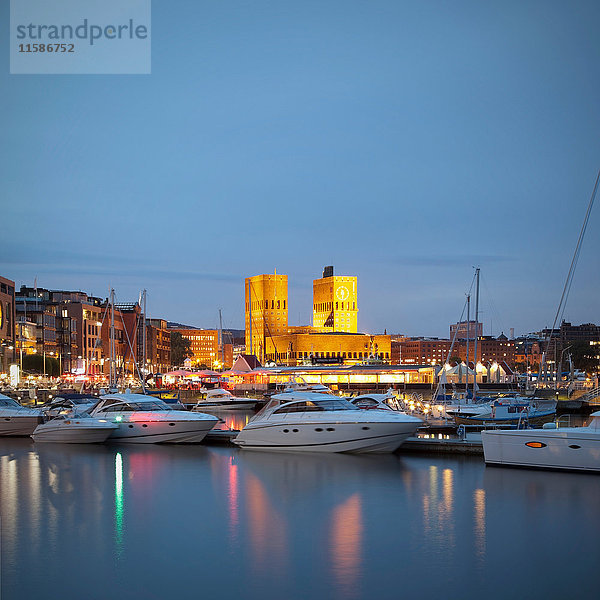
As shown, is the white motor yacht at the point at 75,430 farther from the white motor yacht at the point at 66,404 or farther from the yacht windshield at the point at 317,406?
the yacht windshield at the point at 317,406

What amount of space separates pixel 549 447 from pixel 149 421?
59.8 ft

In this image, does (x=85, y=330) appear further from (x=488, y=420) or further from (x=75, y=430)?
(x=75, y=430)

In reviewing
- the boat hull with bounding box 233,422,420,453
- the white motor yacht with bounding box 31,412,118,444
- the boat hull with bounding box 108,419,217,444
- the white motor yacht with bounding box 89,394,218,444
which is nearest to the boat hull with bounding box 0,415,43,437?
the white motor yacht with bounding box 31,412,118,444

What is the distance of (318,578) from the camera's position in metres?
14.3

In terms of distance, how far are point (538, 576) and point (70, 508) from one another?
1228 cm

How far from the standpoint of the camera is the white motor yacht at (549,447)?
24.5m

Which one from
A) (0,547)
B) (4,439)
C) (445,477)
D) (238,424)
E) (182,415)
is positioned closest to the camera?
(0,547)

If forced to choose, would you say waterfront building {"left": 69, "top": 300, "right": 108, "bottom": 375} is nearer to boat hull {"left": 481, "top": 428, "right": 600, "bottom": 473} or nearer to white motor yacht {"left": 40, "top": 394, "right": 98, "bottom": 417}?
white motor yacht {"left": 40, "top": 394, "right": 98, "bottom": 417}

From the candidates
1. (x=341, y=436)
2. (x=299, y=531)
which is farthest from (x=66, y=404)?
(x=299, y=531)

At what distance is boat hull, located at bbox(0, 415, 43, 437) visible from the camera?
1607 inches

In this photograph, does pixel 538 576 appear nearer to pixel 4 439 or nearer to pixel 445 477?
pixel 445 477

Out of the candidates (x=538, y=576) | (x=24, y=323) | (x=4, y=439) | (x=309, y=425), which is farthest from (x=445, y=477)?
(x=24, y=323)

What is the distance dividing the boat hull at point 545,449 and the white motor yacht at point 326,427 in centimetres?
436

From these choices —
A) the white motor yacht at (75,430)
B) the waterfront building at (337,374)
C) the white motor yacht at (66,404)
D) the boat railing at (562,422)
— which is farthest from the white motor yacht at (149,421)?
the waterfront building at (337,374)
